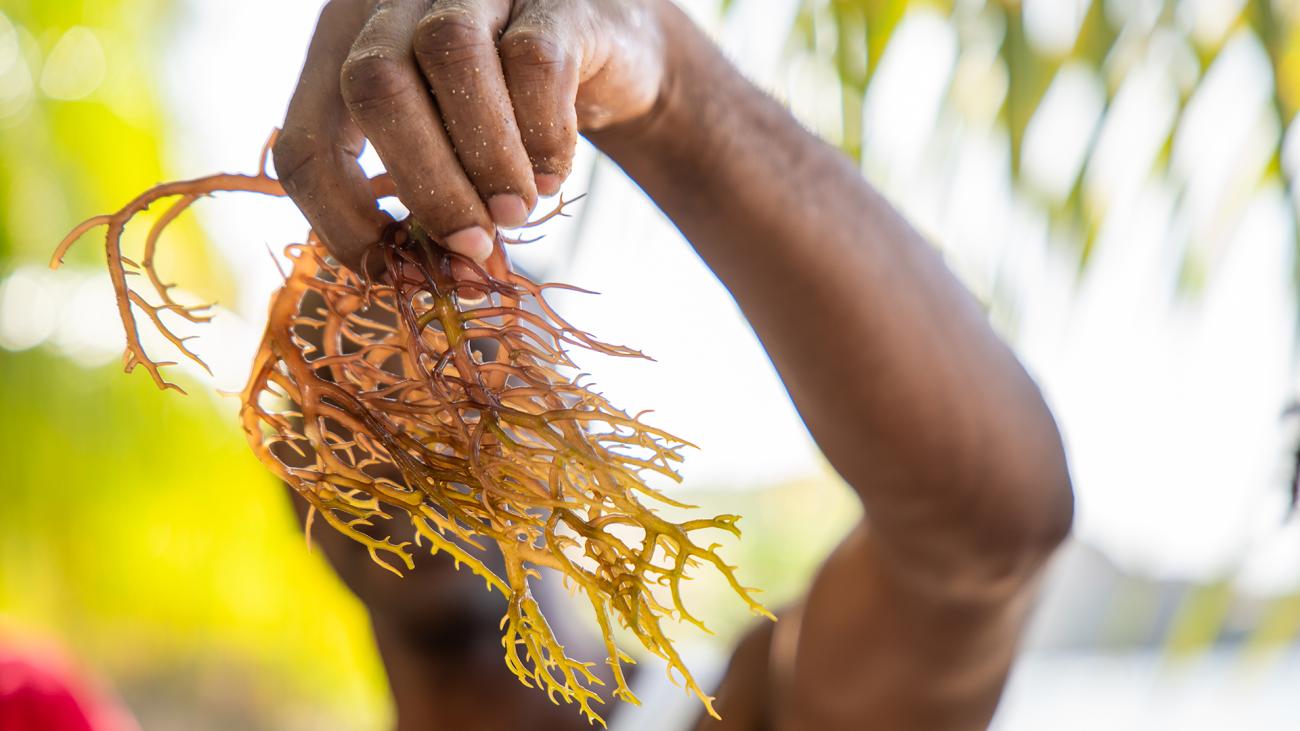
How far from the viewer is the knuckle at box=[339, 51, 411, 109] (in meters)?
0.30

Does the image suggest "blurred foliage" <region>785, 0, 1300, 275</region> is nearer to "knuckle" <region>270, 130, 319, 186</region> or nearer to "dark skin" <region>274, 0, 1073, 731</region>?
"dark skin" <region>274, 0, 1073, 731</region>

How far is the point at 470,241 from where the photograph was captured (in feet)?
1.03

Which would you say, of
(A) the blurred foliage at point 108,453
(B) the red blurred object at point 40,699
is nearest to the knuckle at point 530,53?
(B) the red blurred object at point 40,699

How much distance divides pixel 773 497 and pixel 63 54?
9.60 feet

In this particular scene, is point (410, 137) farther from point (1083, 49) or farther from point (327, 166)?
point (1083, 49)

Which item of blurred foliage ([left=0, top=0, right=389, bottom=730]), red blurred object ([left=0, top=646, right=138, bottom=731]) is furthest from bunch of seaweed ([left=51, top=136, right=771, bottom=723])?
blurred foliage ([left=0, top=0, right=389, bottom=730])

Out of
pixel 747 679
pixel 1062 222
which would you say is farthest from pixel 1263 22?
pixel 747 679

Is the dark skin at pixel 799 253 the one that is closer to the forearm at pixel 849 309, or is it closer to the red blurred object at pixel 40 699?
the forearm at pixel 849 309

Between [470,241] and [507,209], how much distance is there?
15 millimetres

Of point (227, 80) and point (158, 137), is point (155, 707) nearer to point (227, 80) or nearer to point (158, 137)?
point (158, 137)

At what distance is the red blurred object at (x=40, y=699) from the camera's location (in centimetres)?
111

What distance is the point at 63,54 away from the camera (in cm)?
249

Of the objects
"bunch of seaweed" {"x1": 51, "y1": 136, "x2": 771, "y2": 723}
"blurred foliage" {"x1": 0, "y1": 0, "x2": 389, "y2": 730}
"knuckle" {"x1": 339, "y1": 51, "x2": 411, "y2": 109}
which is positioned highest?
"knuckle" {"x1": 339, "y1": 51, "x2": 411, "y2": 109}

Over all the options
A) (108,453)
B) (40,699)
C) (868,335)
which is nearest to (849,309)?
(868,335)
